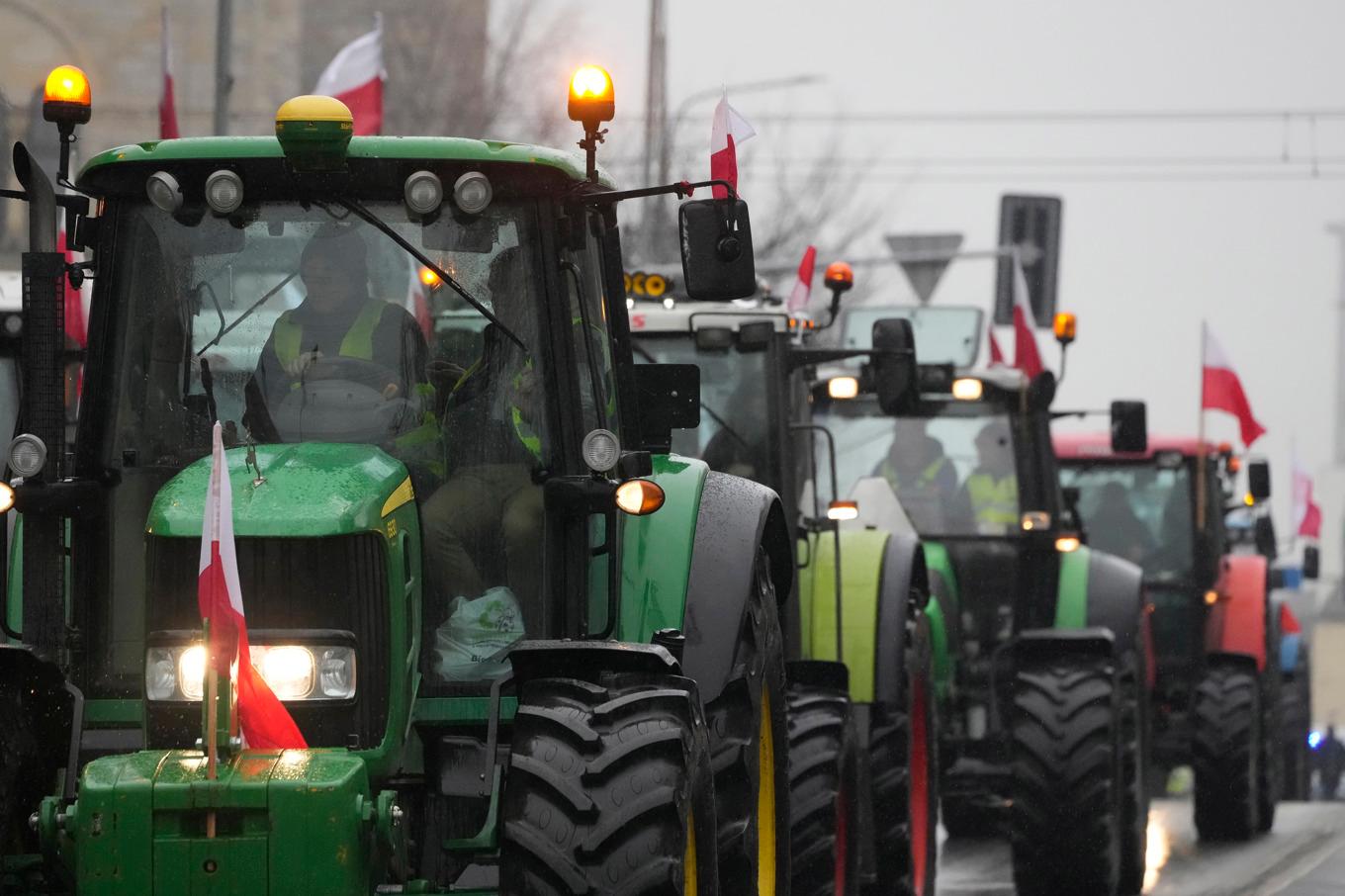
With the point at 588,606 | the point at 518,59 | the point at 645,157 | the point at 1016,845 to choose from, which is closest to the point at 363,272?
the point at 588,606

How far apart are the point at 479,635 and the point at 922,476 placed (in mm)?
7632

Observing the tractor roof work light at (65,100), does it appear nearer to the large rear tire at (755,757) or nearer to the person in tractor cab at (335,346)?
the person in tractor cab at (335,346)

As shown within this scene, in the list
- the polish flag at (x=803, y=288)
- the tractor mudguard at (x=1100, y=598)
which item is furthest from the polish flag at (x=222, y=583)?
the tractor mudguard at (x=1100, y=598)

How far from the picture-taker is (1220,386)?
1905 centimetres

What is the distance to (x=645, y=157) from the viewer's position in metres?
28.8

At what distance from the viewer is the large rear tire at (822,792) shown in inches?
393

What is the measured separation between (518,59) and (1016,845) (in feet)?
107

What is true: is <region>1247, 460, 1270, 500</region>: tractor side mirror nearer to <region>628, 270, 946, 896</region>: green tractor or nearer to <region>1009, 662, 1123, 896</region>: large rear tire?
<region>1009, 662, 1123, 896</region>: large rear tire

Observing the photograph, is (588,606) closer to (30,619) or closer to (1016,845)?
(30,619)

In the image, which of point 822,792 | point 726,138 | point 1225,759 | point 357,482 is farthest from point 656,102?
point 357,482

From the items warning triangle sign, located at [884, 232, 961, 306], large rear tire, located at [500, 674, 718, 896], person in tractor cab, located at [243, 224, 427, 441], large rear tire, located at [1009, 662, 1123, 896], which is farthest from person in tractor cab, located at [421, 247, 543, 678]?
warning triangle sign, located at [884, 232, 961, 306]

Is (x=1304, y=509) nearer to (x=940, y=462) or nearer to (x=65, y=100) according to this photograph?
(x=940, y=462)

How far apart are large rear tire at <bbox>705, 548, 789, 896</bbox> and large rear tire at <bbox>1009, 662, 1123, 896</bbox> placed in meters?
4.05

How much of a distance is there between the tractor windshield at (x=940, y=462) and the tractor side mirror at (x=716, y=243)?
694cm
